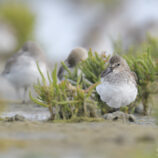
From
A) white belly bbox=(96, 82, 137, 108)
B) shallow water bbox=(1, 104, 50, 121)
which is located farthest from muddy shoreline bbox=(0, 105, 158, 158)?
shallow water bbox=(1, 104, 50, 121)

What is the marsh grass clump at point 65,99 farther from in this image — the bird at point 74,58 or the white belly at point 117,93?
the bird at point 74,58

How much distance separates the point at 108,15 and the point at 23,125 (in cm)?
2232

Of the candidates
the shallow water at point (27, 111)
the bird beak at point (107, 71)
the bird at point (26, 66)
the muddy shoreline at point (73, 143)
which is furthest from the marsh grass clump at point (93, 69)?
the muddy shoreline at point (73, 143)

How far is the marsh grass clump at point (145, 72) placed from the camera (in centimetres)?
592

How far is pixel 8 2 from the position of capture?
19984 millimetres

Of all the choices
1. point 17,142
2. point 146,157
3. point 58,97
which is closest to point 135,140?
point 146,157

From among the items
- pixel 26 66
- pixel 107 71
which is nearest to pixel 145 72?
pixel 107 71

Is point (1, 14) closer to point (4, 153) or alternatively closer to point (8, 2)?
point (8, 2)

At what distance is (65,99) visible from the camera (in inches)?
181

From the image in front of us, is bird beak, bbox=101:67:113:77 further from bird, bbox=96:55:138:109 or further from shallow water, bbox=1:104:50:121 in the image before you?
shallow water, bbox=1:104:50:121

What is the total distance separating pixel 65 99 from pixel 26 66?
348cm

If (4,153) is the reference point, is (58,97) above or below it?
above

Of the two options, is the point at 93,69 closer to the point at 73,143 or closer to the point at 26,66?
the point at 26,66

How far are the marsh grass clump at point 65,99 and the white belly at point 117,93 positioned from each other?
21.7 inches
